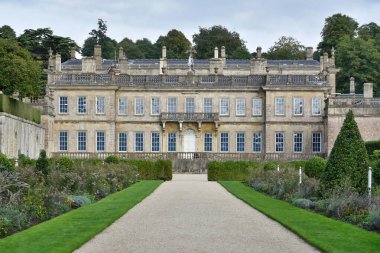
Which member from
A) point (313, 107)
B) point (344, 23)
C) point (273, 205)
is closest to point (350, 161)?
point (273, 205)

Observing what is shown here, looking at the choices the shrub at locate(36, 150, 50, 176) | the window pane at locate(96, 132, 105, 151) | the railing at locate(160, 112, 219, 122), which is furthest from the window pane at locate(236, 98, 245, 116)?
the shrub at locate(36, 150, 50, 176)

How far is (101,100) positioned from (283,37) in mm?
42655

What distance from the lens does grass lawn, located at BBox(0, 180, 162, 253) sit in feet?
38.6

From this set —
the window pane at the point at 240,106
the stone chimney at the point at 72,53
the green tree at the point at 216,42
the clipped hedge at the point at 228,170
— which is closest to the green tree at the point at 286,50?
the green tree at the point at 216,42

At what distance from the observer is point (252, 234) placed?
13.8 metres

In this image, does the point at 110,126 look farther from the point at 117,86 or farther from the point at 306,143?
the point at 306,143

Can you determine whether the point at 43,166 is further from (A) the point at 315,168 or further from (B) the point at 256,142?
(B) the point at 256,142

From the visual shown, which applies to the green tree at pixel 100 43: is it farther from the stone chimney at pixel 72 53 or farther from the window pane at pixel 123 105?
the window pane at pixel 123 105

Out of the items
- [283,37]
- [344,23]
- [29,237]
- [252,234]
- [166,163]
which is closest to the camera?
[29,237]

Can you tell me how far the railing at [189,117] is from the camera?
51500 millimetres

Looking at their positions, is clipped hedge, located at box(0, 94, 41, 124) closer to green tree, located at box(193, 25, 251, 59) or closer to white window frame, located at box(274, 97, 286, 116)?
white window frame, located at box(274, 97, 286, 116)

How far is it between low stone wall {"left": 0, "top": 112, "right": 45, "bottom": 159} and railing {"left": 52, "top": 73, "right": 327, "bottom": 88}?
4.50 meters

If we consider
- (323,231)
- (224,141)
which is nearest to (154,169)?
(224,141)

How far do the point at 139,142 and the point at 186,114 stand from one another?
12.5ft
